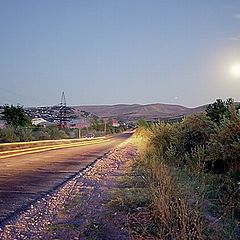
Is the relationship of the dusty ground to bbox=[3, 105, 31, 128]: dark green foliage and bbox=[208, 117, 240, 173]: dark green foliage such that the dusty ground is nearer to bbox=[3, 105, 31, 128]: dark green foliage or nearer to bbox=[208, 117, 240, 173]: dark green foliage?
bbox=[208, 117, 240, 173]: dark green foliage

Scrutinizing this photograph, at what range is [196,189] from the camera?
12.0 meters

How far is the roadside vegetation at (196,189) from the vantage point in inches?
311

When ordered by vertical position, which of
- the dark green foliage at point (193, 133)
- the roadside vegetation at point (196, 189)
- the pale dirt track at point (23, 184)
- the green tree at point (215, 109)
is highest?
the green tree at point (215, 109)

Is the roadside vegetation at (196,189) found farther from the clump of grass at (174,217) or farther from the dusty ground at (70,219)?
the dusty ground at (70,219)

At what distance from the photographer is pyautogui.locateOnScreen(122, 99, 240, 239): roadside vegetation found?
26.0ft

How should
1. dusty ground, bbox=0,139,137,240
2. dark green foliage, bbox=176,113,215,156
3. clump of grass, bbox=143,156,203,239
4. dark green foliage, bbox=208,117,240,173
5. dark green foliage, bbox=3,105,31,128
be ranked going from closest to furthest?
1. clump of grass, bbox=143,156,203,239
2. dusty ground, bbox=0,139,137,240
3. dark green foliage, bbox=208,117,240,173
4. dark green foliage, bbox=176,113,215,156
5. dark green foliage, bbox=3,105,31,128

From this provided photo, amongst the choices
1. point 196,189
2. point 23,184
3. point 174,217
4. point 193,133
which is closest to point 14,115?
point 193,133

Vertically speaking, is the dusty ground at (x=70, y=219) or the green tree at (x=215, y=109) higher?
the green tree at (x=215, y=109)

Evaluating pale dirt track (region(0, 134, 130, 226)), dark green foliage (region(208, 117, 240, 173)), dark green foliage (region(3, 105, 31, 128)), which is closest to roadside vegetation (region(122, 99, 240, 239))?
dark green foliage (region(208, 117, 240, 173))

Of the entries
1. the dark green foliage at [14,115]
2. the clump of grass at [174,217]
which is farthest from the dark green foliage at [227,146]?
the dark green foliage at [14,115]

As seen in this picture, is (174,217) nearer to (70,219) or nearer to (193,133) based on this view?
(70,219)

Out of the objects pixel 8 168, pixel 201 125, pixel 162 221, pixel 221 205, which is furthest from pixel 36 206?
pixel 201 125

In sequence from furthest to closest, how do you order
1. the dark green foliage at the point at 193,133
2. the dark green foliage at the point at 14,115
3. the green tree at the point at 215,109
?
the dark green foliage at the point at 14,115, the green tree at the point at 215,109, the dark green foliage at the point at 193,133

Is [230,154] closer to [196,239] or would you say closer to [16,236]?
[196,239]
